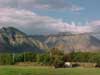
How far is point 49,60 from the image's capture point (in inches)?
2672

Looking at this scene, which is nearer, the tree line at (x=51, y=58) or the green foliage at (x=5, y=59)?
the tree line at (x=51, y=58)

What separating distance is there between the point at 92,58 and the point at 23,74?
140 ft

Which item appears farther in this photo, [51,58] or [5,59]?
[5,59]

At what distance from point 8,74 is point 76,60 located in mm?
43506

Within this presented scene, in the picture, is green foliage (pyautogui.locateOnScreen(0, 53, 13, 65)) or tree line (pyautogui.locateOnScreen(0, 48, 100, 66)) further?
A: green foliage (pyautogui.locateOnScreen(0, 53, 13, 65))

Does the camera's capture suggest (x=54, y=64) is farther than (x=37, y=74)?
Yes

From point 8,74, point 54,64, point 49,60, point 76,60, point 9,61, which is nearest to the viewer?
point 8,74

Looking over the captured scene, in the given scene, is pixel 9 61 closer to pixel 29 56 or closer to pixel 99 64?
pixel 29 56

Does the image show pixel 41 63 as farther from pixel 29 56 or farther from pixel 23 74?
pixel 23 74

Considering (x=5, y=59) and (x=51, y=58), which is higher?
(x=51, y=58)

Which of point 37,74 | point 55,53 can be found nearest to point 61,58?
A: point 55,53

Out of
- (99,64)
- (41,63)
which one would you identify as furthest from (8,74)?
(99,64)

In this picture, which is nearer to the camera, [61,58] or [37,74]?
[37,74]

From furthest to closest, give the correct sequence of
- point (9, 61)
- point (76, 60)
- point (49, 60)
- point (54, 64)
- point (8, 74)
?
point (76, 60)
point (9, 61)
point (49, 60)
point (54, 64)
point (8, 74)
